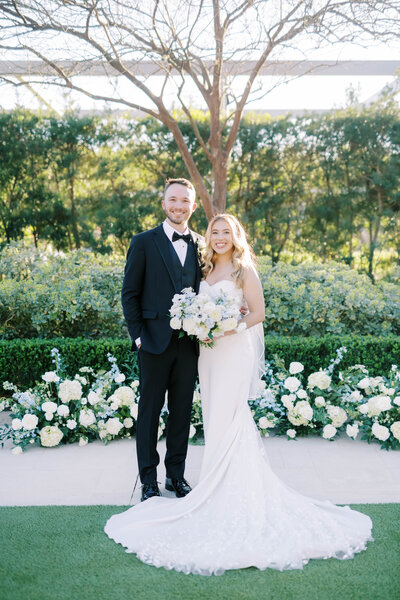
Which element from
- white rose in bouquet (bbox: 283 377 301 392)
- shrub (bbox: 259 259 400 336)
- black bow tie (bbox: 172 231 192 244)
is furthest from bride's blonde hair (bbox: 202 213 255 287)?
shrub (bbox: 259 259 400 336)

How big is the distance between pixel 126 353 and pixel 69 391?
670 millimetres

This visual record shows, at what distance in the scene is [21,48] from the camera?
696 centimetres

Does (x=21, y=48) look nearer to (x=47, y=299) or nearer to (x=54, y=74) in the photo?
(x=54, y=74)

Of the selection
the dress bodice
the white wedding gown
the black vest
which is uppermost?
the black vest

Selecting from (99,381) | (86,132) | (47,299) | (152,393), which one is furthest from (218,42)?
(152,393)

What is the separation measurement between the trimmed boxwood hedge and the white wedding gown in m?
1.59

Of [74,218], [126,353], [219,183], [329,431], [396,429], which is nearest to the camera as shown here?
[396,429]

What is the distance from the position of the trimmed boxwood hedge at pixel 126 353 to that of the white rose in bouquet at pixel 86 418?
0.63 metres

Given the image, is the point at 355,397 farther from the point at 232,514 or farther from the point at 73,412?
the point at 73,412

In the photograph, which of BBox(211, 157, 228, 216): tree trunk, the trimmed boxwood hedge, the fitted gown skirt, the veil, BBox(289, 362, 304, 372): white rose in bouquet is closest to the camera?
the fitted gown skirt

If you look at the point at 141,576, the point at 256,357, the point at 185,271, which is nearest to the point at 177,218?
the point at 185,271

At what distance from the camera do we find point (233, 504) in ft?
9.61

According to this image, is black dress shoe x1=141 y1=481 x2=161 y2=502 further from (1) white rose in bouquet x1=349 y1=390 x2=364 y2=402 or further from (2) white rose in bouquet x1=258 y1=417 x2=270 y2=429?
(1) white rose in bouquet x1=349 y1=390 x2=364 y2=402

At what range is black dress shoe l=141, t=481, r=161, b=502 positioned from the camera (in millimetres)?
3342
